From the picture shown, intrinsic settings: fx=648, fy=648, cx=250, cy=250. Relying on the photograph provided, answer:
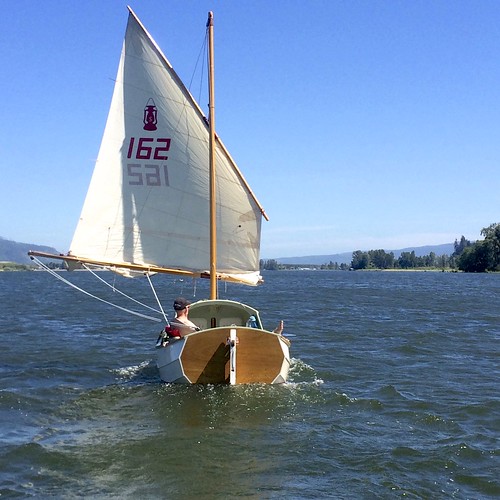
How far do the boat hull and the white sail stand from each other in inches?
172

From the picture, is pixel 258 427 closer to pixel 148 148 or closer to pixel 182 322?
pixel 182 322

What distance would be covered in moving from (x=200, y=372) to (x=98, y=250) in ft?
20.7

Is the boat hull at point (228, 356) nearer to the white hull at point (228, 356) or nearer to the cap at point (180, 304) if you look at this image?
the white hull at point (228, 356)

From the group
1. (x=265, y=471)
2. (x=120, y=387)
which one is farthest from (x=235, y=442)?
(x=120, y=387)

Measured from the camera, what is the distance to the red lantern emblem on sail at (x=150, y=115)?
21.1 meters

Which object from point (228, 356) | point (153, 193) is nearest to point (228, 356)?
point (228, 356)

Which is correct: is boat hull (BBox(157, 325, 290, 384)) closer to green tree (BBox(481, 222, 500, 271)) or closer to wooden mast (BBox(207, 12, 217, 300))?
wooden mast (BBox(207, 12, 217, 300))

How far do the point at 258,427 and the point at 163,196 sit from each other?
368 inches

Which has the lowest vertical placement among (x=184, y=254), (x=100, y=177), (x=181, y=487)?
(x=181, y=487)

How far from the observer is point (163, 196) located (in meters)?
21.3

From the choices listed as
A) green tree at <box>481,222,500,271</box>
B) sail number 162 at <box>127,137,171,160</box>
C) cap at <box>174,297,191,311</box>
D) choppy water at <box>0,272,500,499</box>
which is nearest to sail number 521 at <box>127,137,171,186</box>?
sail number 162 at <box>127,137,171,160</box>

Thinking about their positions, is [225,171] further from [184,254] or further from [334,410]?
[334,410]

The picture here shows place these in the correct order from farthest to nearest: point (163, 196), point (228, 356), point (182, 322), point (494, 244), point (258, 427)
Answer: point (494, 244), point (163, 196), point (182, 322), point (228, 356), point (258, 427)

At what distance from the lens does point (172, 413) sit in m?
15.6
